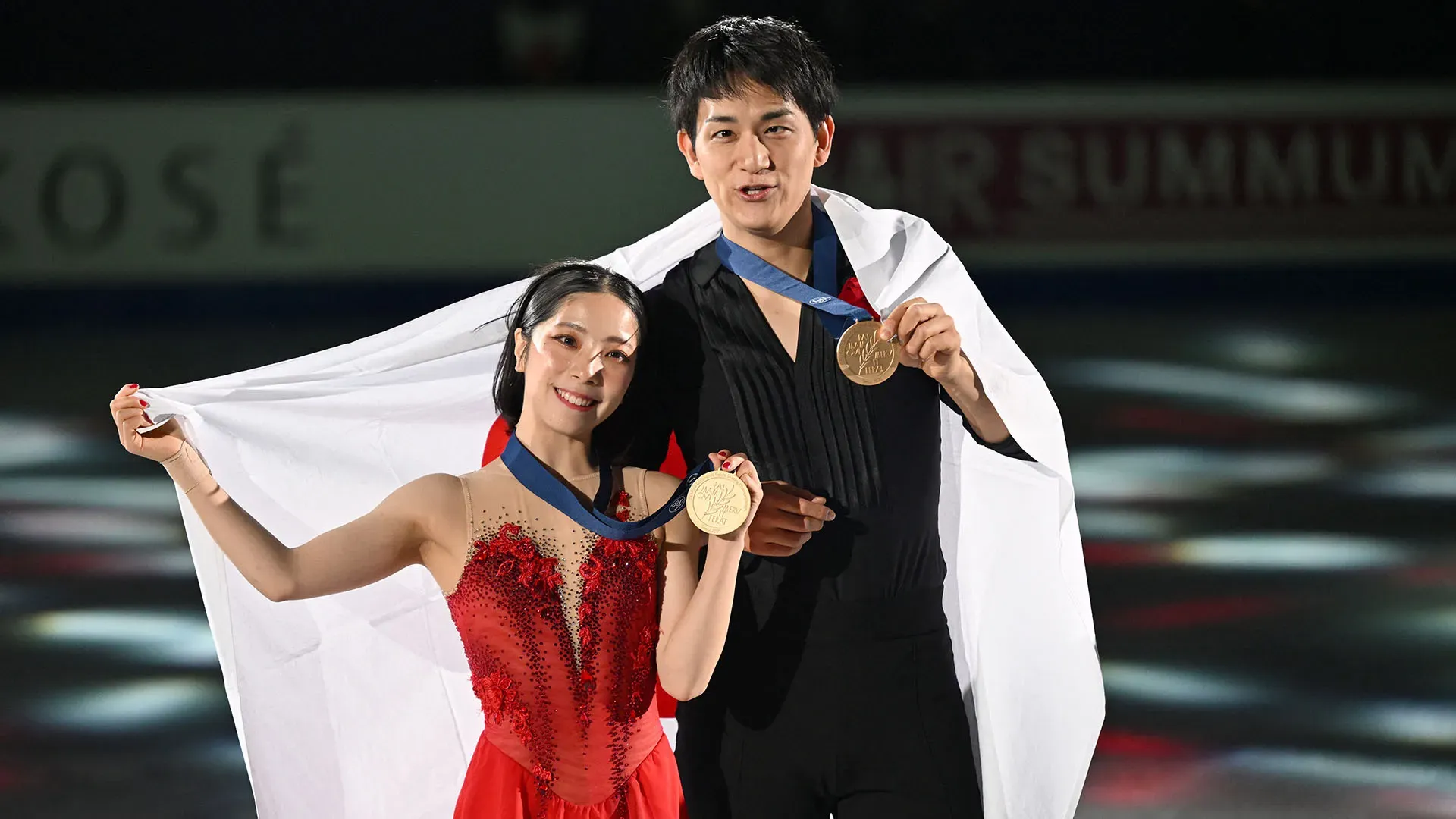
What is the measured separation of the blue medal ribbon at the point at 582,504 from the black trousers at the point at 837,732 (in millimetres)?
234

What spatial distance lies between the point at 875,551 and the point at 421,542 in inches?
25.0

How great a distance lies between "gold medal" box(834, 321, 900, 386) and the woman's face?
29cm

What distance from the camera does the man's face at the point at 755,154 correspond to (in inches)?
80.5

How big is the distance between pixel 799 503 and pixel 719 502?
0.60ft

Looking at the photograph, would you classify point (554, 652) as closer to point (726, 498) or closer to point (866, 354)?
point (726, 498)

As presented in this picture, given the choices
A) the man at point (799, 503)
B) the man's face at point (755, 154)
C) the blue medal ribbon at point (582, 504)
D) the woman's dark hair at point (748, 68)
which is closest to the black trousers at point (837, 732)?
the man at point (799, 503)

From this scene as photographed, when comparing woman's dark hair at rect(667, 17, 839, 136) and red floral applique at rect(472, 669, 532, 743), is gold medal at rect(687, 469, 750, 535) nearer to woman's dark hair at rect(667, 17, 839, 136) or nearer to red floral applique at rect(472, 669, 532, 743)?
red floral applique at rect(472, 669, 532, 743)

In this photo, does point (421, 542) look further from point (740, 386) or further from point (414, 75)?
point (414, 75)

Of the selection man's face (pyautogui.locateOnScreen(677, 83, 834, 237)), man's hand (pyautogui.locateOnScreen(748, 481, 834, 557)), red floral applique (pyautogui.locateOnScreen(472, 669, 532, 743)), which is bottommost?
red floral applique (pyautogui.locateOnScreen(472, 669, 532, 743))

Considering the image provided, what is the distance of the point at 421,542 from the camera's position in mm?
2037

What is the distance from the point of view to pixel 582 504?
78.7 inches

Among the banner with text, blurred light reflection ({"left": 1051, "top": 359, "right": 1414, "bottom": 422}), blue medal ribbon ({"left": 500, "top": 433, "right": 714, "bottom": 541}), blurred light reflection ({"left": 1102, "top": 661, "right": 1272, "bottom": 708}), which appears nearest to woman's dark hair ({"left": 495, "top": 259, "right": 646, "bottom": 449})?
blue medal ribbon ({"left": 500, "top": 433, "right": 714, "bottom": 541})

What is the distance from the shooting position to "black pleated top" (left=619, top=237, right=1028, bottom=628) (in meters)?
2.06

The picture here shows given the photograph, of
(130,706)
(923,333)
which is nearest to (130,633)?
(130,706)
